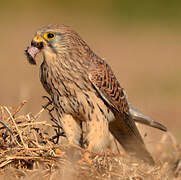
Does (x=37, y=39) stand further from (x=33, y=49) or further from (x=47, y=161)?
(x=47, y=161)

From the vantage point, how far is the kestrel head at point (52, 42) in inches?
189

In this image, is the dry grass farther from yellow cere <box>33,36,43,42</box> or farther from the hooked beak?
yellow cere <box>33,36,43,42</box>

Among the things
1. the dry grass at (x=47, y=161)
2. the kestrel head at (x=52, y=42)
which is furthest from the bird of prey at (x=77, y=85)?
the dry grass at (x=47, y=161)

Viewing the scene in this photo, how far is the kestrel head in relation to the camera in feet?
15.7

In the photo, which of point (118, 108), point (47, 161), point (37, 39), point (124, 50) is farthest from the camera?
point (124, 50)

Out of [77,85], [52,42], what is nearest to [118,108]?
[77,85]

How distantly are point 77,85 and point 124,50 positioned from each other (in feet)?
35.9

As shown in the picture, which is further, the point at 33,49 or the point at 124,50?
the point at 124,50

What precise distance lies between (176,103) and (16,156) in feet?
19.9

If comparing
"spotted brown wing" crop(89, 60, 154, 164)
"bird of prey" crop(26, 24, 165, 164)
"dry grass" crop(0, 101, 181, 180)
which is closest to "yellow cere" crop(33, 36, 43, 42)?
"bird of prey" crop(26, 24, 165, 164)

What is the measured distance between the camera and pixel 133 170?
4523 mm

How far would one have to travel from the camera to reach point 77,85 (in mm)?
4914

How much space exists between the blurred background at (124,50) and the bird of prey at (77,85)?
843 millimetres

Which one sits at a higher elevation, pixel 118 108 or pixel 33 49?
pixel 33 49
